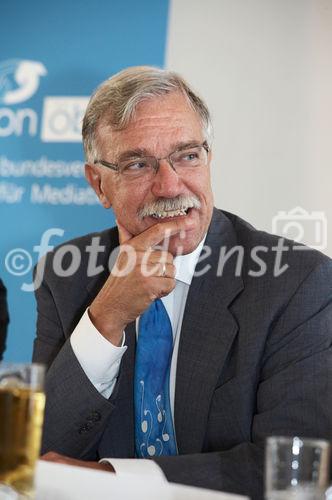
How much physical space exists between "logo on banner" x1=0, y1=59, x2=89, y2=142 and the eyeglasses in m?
1.74

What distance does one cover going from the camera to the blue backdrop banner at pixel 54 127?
4.06 metres

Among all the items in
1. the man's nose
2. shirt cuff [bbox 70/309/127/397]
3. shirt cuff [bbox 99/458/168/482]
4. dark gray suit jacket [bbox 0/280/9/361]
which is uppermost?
the man's nose

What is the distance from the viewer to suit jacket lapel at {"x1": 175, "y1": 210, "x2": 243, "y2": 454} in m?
2.15

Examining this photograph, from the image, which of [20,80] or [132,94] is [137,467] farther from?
[20,80]

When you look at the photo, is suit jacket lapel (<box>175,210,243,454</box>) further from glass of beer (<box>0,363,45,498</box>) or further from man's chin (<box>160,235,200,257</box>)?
glass of beer (<box>0,363,45,498</box>)

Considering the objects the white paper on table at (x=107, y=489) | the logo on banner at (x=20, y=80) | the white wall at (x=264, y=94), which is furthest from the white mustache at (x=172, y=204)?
the logo on banner at (x=20, y=80)

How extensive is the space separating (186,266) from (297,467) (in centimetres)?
142

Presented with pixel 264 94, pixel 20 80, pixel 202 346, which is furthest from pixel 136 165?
pixel 20 80

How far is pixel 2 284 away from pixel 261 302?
2035 millimetres

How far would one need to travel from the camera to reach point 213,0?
410cm

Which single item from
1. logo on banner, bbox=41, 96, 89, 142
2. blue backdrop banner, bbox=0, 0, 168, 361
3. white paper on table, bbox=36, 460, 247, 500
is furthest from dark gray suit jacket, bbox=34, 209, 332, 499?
logo on banner, bbox=41, 96, 89, 142

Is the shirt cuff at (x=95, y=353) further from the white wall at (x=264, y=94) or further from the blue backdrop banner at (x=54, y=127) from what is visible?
the blue backdrop banner at (x=54, y=127)

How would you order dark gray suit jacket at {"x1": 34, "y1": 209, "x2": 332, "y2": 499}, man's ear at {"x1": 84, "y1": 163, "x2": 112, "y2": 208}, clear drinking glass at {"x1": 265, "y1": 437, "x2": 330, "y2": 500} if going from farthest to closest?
man's ear at {"x1": 84, "y1": 163, "x2": 112, "y2": 208} < dark gray suit jacket at {"x1": 34, "y1": 209, "x2": 332, "y2": 499} < clear drinking glass at {"x1": 265, "y1": 437, "x2": 330, "y2": 500}

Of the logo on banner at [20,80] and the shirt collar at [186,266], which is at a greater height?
the logo on banner at [20,80]
